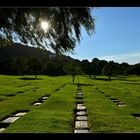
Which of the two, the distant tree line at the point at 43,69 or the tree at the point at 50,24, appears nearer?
the tree at the point at 50,24

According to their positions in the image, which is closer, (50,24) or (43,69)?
(50,24)

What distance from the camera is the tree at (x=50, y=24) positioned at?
615cm

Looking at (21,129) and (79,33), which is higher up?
(79,33)

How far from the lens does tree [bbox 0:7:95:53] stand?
6148 mm

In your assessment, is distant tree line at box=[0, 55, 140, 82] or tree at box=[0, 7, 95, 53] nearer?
tree at box=[0, 7, 95, 53]

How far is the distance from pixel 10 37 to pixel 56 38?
169 cm

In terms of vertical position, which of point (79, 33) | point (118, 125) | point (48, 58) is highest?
point (79, 33)

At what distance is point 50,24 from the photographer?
21.4ft

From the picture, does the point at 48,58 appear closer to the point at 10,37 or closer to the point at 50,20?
the point at 10,37

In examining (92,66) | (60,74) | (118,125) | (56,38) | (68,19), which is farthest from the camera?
(92,66)

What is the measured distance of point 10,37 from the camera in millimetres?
8211
